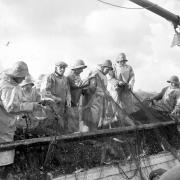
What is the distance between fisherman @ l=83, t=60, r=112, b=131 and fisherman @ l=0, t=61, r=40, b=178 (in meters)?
2.38

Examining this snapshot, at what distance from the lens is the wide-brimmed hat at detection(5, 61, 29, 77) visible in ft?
20.7

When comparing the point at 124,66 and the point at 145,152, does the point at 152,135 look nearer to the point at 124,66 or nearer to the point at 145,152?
the point at 145,152

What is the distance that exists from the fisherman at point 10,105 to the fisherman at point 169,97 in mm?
5929

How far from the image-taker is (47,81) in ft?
27.3

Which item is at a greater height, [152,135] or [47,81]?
[47,81]

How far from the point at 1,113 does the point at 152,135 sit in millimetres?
4589

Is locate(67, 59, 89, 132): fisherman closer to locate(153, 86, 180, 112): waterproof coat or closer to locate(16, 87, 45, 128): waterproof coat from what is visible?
locate(16, 87, 45, 128): waterproof coat

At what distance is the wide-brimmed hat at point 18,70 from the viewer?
20.7 feet

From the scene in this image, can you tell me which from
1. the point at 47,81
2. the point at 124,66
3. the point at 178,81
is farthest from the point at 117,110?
the point at 178,81

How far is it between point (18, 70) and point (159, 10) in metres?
4.65

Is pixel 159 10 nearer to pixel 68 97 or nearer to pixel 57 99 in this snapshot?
pixel 68 97

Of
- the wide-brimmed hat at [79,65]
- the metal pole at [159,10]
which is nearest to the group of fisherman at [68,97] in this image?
the wide-brimmed hat at [79,65]

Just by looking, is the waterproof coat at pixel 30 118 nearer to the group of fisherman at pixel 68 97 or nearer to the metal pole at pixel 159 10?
the group of fisherman at pixel 68 97

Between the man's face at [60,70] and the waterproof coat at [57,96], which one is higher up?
the man's face at [60,70]
